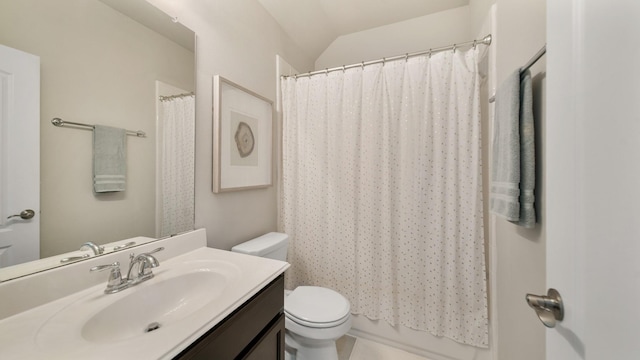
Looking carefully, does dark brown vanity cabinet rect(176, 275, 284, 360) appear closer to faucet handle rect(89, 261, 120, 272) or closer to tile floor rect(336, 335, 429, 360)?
faucet handle rect(89, 261, 120, 272)

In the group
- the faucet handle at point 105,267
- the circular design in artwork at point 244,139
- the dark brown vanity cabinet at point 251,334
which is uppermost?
the circular design in artwork at point 244,139

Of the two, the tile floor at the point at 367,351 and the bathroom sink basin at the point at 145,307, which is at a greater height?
the bathroom sink basin at the point at 145,307

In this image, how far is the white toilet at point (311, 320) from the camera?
3.85 feet

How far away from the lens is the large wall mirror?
703 millimetres

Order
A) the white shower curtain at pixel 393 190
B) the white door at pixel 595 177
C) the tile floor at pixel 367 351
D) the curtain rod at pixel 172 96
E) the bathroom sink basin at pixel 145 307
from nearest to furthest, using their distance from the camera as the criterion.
Result: the white door at pixel 595 177 → the bathroom sink basin at pixel 145 307 → the curtain rod at pixel 172 96 → the white shower curtain at pixel 393 190 → the tile floor at pixel 367 351

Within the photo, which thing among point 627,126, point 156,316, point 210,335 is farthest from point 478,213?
point 156,316

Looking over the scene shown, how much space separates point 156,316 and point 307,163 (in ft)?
4.14

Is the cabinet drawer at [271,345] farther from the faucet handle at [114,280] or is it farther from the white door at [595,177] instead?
the white door at [595,177]

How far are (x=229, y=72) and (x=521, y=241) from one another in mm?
1745

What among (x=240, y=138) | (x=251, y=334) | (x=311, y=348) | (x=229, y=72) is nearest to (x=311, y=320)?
(x=311, y=348)

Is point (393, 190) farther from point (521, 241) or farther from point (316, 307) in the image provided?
point (316, 307)

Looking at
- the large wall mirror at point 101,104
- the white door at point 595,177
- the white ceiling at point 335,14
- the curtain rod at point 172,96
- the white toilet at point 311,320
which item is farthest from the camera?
the white ceiling at point 335,14

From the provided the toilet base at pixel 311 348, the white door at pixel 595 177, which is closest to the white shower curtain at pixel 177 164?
the toilet base at pixel 311 348

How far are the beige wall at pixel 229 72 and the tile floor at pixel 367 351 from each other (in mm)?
1012
